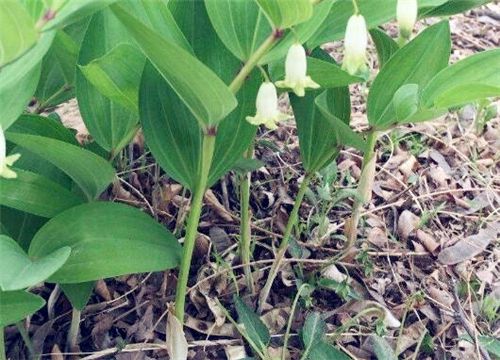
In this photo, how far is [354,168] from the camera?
5.61 ft

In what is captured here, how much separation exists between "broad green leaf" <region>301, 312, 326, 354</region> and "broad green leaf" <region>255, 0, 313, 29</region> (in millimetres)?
623

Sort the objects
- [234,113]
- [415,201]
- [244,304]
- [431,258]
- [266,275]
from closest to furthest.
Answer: [234,113] < [244,304] < [266,275] < [431,258] < [415,201]

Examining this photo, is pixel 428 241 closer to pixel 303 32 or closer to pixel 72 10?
pixel 303 32

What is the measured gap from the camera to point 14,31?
0.68 m

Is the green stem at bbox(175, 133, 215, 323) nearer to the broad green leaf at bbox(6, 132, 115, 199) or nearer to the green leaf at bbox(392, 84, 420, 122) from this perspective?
the broad green leaf at bbox(6, 132, 115, 199)

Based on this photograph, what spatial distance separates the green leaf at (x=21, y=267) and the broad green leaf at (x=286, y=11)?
39cm

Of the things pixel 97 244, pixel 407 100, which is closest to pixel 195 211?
pixel 97 244

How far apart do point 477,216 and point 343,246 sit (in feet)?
1.35

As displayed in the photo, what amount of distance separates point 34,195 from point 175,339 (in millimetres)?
326

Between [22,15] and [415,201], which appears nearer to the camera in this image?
[22,15]

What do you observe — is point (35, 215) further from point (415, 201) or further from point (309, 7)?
point (415, 201)

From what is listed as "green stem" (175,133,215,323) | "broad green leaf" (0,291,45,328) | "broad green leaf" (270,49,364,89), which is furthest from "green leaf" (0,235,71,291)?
"broad green leaf" (270,49,364,89)

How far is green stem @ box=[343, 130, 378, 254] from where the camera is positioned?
1.22 metres

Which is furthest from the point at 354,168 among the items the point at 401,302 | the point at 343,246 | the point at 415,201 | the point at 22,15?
the point at 22,15
